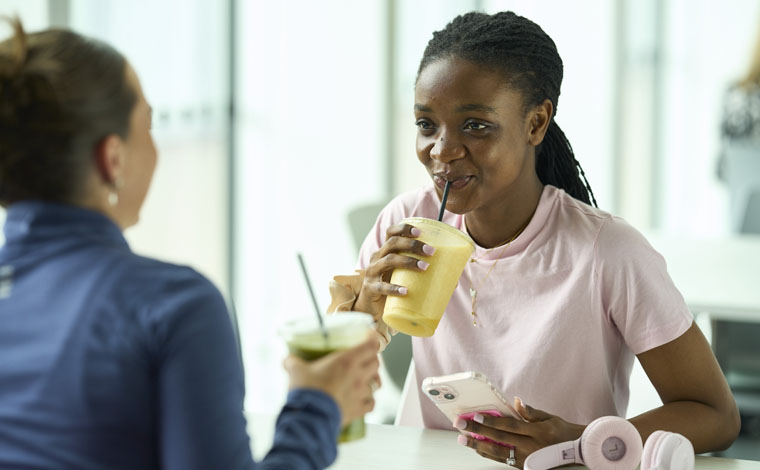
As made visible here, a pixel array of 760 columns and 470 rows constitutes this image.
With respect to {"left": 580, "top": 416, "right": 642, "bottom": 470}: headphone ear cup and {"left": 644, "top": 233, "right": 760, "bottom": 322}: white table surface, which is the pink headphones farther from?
{"left": 644, "top": 233, "right": 760, "bottom": 322}: white table surface

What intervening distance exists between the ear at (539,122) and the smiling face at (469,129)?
0.4 inches

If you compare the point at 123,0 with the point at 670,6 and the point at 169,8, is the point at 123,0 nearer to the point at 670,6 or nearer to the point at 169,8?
the point at 169,8

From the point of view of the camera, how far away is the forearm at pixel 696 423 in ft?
4.59

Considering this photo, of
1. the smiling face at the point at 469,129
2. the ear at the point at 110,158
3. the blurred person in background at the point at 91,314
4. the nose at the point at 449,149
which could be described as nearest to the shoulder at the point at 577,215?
the smiling face at the point at 469,129

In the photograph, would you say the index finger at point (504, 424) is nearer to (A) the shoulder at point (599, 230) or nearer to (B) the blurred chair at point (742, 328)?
(A) the shoulder at point (599, 230)

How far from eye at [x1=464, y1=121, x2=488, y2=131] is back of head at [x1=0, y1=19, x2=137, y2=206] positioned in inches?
28.1

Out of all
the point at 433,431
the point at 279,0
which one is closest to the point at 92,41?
the point at 433,431

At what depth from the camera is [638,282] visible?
1.46 meters

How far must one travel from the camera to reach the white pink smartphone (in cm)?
127

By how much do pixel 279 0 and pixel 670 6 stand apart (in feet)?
15.1

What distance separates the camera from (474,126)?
1522 millimetres

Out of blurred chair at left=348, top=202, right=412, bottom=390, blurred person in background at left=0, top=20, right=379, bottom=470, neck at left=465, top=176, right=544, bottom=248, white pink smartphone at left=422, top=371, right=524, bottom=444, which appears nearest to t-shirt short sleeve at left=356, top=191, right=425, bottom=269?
neck at left=465, top=176, right=544, bottom=248

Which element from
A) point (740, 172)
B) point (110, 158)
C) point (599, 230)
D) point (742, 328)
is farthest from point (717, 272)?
point (110, 158)

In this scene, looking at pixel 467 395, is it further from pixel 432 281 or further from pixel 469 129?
pixel 469 129
